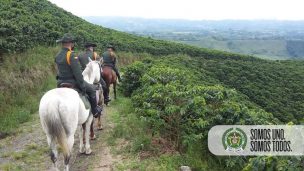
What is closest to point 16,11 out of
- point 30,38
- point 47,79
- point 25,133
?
point 30,38

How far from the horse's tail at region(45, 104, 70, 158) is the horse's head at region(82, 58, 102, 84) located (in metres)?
2.29

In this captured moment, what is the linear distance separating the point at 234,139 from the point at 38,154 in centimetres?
480

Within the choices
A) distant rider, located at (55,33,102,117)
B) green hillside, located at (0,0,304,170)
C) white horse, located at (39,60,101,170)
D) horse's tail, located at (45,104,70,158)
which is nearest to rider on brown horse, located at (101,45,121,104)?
green hillside, located at (0,0,304,170)

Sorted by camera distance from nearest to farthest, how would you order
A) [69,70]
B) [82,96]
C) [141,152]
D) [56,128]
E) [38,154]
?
[56,128] → [69,70] → [82,96] → [141,152] → [38,154]

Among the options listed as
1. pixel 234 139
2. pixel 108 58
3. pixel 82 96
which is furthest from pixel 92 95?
pixel 108 58

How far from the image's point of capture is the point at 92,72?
31.2ft

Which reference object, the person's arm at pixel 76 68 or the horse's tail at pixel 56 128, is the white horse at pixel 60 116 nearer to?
the horse's tail at pixel 56 128

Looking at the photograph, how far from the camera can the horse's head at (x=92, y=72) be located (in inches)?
366

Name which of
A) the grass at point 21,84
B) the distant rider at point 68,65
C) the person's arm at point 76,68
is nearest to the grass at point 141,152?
the distant rider at point 68,65

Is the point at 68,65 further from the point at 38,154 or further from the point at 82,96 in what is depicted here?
the point at 38,154

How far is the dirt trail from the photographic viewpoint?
834 cm

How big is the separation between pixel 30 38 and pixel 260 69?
1342 inches

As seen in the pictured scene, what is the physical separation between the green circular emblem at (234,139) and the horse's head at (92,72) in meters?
3.65

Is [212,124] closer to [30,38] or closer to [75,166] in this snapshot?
[75,166]
